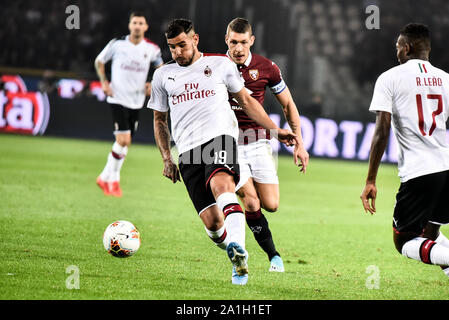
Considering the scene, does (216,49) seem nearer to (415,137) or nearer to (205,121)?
(205,121)

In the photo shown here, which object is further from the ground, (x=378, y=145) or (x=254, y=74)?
(x=254, y=74)

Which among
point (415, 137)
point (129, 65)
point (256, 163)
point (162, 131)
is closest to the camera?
point (415, 137)

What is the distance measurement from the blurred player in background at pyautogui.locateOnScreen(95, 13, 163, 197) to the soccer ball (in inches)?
184

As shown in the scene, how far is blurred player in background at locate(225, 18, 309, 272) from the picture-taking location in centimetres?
679

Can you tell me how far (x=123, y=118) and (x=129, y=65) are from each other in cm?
97

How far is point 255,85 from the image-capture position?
704cm

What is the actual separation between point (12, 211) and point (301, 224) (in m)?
3.97

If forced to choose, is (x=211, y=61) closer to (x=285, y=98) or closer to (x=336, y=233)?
(x=285, y=98)

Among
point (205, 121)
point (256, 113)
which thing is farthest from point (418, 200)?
point (205, 121)

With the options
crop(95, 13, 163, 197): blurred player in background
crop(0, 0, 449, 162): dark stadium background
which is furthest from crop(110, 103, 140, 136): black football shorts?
→ crop(0, 0, 449, 162): dark stadium background

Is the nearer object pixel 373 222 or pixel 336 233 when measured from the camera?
pixel 336 233

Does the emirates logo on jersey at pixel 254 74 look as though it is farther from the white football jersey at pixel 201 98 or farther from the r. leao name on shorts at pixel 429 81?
the r. leao name on shorts at pixel 429 81
